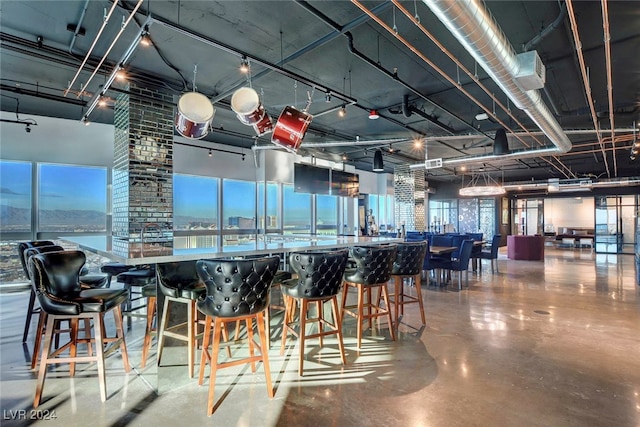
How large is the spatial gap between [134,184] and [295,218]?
605cm

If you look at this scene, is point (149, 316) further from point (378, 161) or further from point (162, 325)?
point (378, 161)

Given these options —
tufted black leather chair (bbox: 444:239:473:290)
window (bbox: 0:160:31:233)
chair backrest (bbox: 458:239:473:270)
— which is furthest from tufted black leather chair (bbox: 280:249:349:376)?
window (bbox: 0:160:31:233)

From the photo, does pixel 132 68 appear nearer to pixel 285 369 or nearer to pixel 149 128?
pixel 149 128

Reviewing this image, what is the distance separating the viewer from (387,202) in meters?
13.5

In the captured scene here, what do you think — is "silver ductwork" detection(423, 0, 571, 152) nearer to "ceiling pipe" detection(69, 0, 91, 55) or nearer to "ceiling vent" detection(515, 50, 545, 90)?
"ceiling vent" detection(515, 50, 545, 90)

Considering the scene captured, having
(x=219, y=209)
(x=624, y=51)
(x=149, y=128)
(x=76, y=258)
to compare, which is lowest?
(x=76, y=258)

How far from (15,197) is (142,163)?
365cm

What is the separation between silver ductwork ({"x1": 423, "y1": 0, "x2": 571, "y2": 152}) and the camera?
239cm

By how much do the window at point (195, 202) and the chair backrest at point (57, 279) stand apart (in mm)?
5641

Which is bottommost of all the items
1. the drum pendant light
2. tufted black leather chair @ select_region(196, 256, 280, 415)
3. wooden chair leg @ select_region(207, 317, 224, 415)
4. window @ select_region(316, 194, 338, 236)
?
wooden chair leg @ select_region(207, 317, 224, 415)

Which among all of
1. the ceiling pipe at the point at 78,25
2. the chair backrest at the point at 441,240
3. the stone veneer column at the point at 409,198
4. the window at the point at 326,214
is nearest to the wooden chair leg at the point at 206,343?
the ceiling pipe at the point at 78,25

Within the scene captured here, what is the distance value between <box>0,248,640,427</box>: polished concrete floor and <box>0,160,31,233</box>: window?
9.22 feet

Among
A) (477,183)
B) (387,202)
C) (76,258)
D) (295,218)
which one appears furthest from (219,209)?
(477,183)

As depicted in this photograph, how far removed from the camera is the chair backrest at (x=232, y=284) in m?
2.29
